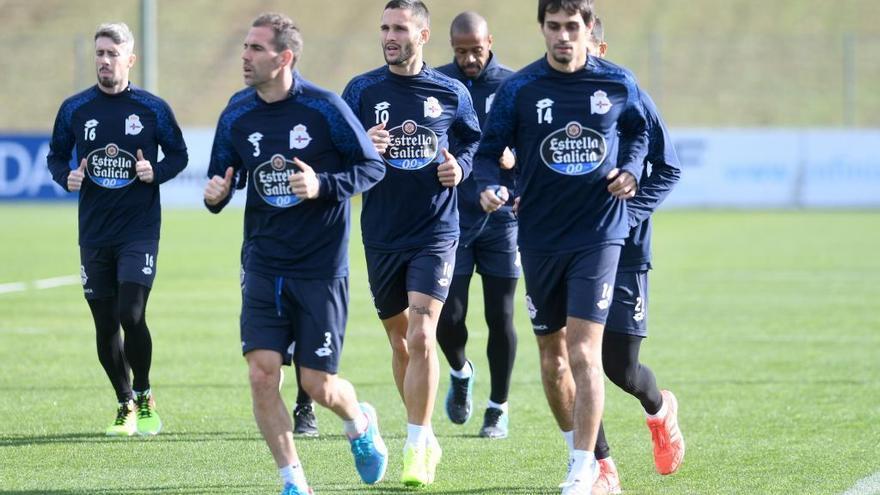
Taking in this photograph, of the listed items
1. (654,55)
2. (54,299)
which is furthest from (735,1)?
(54,299)

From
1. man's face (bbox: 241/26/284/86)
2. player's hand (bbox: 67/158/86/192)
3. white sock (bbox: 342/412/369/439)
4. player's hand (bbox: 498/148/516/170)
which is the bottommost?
white sock (bbox: 342/412/369/439)

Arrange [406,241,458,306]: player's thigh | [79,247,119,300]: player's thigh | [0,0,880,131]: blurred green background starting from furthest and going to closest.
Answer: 1. [0,0,880,131]: blurred green background
2. [79,247,119,300]: player's thigh
3. [406,241,458,306]: player's thigh

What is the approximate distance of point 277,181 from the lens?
21.6 ft

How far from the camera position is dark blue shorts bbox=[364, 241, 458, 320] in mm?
7500

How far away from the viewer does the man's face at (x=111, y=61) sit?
850 centimetres

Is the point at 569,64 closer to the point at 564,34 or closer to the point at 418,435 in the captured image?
the point at 564,34

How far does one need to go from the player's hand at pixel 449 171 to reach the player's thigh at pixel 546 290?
0.75 metres

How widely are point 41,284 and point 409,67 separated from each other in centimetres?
1069

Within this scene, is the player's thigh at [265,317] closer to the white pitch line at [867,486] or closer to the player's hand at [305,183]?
the player's hand at [305,183]

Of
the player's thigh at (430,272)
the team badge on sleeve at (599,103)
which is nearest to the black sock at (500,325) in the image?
the player's thigh at (430,272)

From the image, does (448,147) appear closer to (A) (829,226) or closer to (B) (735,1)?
(A) (829,226)

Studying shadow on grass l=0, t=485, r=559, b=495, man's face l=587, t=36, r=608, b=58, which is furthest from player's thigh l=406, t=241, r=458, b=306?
man's face l=587, t=36, r=608, b=58

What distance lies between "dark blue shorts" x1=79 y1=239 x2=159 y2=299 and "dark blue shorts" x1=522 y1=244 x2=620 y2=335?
106 inches

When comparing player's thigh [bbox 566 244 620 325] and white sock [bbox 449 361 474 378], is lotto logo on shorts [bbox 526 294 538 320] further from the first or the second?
white sock [bbox 449 361 474 378]
